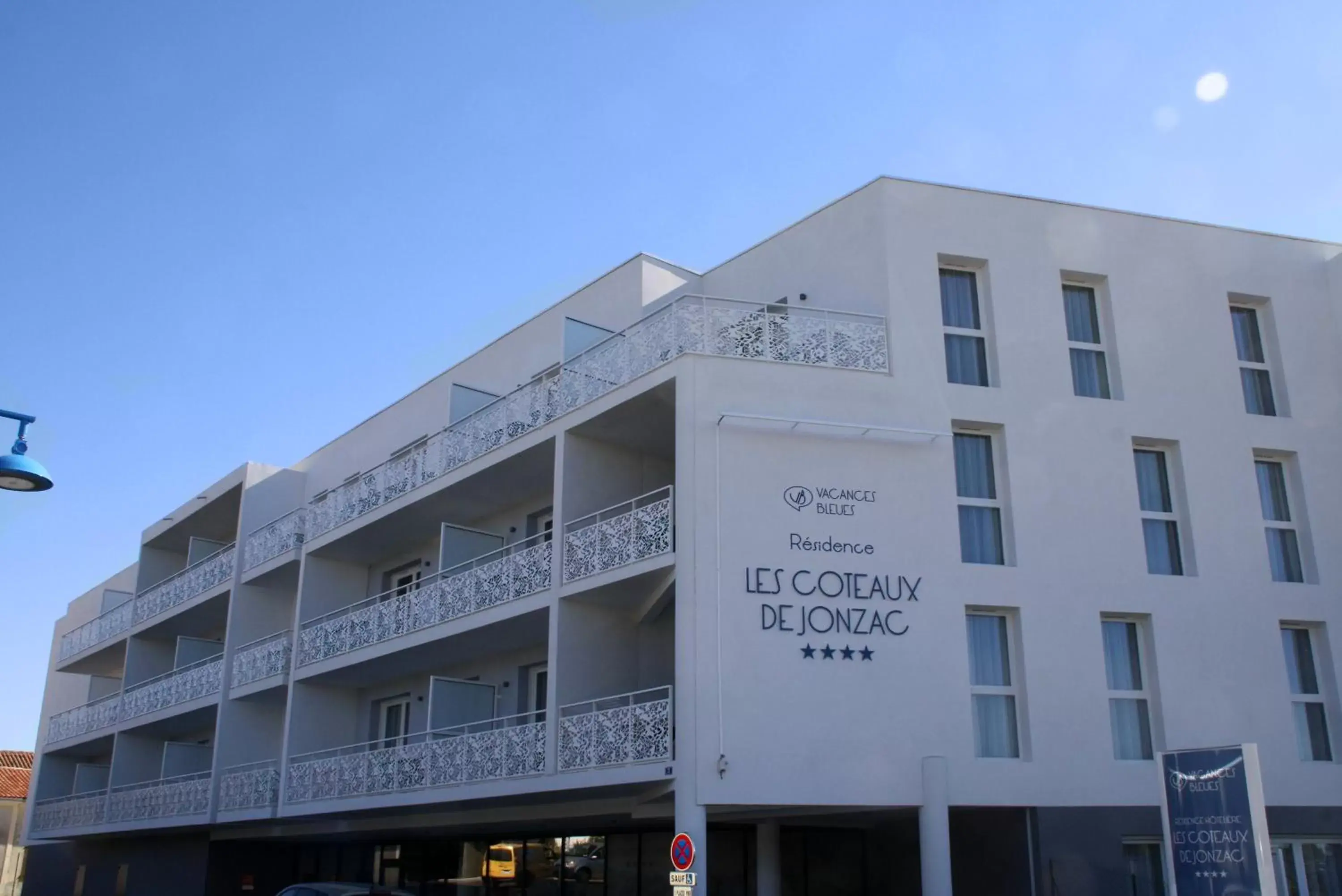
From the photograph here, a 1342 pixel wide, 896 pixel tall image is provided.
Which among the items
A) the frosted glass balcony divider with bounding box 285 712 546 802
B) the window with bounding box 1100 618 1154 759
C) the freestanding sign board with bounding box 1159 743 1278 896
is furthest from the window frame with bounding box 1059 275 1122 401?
the frosted glass balcony divider with bounding box 285 712 546 802

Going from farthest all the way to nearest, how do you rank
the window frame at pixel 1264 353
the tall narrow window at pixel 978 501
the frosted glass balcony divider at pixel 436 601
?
1. the window frame at pixel 1264 353
2. the frosted glass balcony divider at pixel 436 601
3. the tall narrow window at pixel 978 501

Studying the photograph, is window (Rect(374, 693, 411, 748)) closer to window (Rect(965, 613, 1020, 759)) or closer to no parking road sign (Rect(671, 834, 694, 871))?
window (Rect(965, 613, 1020, 759))

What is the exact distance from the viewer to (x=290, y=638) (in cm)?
2564

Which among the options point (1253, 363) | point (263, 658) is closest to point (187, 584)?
point (263, 658)

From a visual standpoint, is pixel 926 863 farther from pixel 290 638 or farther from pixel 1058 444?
pixel 290 638

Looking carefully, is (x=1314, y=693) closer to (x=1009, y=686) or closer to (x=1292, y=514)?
(x=1292, y=514)

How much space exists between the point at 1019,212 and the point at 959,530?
5.35 m

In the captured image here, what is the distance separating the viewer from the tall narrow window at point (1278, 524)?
62.5 ft

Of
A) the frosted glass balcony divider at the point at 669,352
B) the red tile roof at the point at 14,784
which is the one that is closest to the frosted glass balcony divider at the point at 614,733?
the frosted glass balcony divider at the point at 669,352

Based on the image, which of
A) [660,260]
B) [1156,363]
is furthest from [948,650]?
[660,260]

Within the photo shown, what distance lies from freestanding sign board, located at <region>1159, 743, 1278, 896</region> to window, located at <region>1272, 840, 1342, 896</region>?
18.8 feet

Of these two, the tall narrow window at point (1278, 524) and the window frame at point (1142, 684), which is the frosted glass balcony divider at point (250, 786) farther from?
the tall narrow window at point (1278, 524)

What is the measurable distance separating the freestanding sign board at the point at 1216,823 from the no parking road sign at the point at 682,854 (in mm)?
4922

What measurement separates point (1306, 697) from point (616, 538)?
33.6ft
